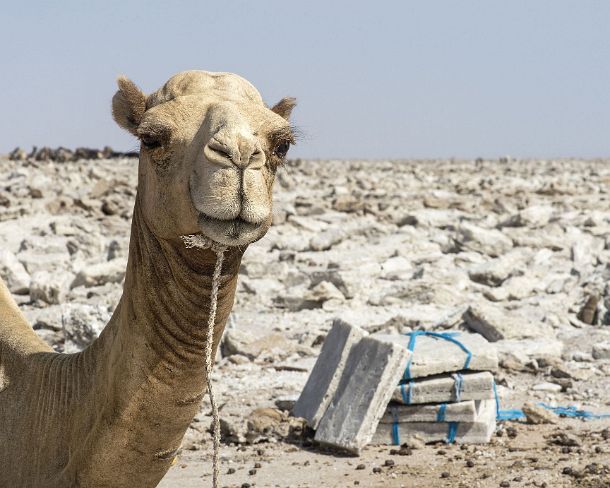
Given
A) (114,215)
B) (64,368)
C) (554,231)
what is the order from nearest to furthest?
(64,368)
(554,231)
(114,215)

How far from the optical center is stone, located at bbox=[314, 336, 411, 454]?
6.20m

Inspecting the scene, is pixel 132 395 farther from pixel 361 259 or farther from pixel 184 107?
pixel 361 259

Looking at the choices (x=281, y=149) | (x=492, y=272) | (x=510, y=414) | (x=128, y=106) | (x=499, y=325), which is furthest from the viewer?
(x=492, y=272)

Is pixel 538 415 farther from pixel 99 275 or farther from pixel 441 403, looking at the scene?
pixel 99 275

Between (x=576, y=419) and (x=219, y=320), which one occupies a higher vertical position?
(x=219, y=320)

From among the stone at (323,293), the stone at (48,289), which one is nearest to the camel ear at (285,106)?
the stone at (323,293)

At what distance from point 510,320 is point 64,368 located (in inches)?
231

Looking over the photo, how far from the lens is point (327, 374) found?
6.65m

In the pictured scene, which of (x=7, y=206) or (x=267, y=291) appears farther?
(x=7, y=206)

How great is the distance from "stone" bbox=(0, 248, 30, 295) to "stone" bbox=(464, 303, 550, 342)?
5053 millimetres

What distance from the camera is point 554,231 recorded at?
15773 millimetres

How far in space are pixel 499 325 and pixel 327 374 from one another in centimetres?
279

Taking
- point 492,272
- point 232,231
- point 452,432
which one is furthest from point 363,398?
point 492,272

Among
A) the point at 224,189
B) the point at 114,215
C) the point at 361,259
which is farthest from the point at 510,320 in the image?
the point at 114,215
